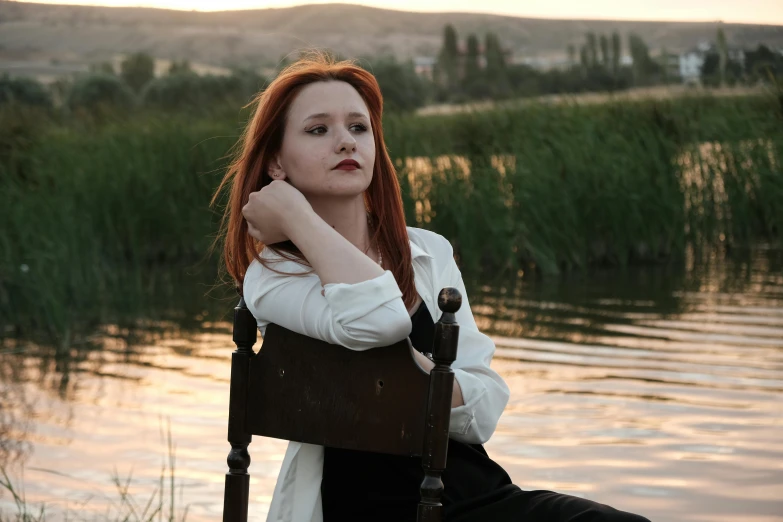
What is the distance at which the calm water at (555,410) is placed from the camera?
419 centimetres

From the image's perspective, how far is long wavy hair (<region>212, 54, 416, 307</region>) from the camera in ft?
7.19

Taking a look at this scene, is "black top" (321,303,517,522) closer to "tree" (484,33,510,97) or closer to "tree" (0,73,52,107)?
"tree" (0,73,52,107)

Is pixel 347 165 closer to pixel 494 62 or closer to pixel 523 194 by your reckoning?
pixel 523 194

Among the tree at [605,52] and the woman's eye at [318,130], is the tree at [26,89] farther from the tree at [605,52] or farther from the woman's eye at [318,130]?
the woman's eye at [318,130]

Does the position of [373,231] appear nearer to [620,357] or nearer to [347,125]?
[347,125]

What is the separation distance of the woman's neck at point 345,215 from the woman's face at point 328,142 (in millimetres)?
32

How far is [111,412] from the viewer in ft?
18.0

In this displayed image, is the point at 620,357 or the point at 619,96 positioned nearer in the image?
the point at 620,357

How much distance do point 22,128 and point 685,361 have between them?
865 centimetres

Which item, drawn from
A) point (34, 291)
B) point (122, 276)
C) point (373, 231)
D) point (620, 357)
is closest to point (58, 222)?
point (34, 291)

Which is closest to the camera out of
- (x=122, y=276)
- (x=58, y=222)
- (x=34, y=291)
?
(x=34, y=291)

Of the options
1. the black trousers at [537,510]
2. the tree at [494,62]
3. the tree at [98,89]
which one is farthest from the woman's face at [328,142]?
the tree at [494,62]

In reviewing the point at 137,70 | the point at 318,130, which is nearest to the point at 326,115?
the point at 318,130

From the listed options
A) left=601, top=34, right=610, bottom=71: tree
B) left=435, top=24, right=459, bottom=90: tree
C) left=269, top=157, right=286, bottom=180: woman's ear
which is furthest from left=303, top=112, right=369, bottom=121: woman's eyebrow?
left=435, top=24, right=459, bottom=90: tree
